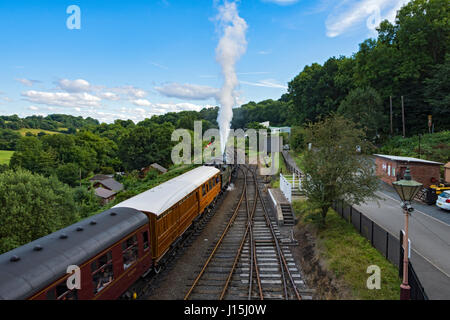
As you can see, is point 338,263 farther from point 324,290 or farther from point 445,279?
point 445,279

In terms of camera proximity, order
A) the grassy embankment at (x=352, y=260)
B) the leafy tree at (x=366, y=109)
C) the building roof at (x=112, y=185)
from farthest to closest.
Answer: the building roof at (x=112, y=185), the leafy tree at (x=366, y=109), the grassy embankment at (x=352, y=260)

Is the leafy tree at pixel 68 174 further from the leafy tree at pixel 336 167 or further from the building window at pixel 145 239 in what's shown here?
the leafy tree at pixel 336 167

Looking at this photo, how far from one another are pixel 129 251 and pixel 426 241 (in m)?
12.1

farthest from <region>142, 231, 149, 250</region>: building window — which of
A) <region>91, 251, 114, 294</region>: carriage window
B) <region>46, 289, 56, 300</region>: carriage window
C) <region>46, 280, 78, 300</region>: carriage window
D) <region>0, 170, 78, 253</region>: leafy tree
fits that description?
<region>0, 170, 78, 253</region>: leafy tree

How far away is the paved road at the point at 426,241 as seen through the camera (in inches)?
354

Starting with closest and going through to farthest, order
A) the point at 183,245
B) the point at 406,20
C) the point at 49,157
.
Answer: the point at 183,245
the point at 406,20
the point at 49,157

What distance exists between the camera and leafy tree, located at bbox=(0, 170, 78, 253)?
19.1 meters

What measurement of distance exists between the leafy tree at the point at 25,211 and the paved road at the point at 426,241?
838 inches

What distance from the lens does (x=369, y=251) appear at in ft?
37.8

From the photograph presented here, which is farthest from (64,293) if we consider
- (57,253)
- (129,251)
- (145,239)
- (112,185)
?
(112,185)

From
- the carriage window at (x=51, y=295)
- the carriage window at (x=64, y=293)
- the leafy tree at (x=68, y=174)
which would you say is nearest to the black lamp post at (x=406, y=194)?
the carriage window at (x=64, y=293)

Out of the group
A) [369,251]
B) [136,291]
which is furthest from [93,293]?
[369,251]
